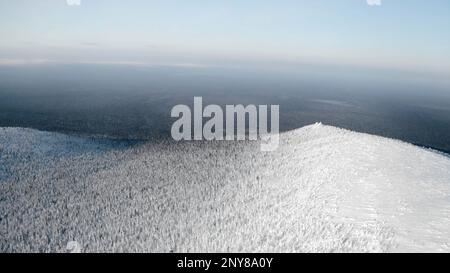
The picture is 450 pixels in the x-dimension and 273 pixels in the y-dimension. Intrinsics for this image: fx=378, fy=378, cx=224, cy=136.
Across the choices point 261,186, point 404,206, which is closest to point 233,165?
point 261,186

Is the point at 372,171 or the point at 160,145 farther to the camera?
the point at 160,145

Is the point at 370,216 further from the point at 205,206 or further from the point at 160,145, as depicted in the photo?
the point at 160,145

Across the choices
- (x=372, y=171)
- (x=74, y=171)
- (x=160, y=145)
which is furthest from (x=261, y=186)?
(x=160, y=145)

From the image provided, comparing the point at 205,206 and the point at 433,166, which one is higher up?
the point at 433,166
